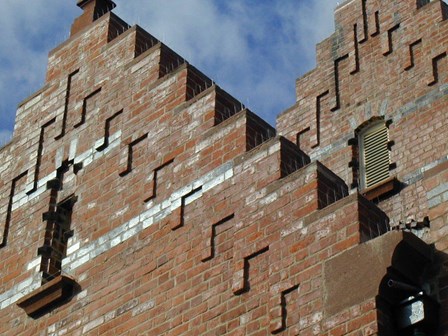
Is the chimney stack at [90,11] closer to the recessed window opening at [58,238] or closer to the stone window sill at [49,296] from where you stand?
the recessed window opening at [58,238]

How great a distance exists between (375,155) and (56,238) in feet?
26.0

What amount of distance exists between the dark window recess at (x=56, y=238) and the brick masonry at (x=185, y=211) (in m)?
0.04

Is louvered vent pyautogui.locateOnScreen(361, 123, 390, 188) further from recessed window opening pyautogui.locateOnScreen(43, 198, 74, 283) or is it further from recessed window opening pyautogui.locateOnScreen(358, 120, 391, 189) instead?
recessed window opening pyautogui.locateOnScreen(43, 198, 74, 283)

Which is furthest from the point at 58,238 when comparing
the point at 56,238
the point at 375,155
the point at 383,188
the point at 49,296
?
the point at 375,155

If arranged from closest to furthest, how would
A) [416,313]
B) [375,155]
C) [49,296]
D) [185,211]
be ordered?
[416,313]
[185,211]
[49,296]
[375,155]

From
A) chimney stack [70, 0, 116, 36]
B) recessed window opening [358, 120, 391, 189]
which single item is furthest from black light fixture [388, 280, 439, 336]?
recessed window opening [358, 120, 391, 189]

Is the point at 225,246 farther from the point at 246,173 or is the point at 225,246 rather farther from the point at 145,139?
the point at 145,139

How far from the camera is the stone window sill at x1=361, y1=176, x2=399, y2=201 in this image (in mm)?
25266

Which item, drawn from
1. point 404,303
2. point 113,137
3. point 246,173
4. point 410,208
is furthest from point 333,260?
point 410,208

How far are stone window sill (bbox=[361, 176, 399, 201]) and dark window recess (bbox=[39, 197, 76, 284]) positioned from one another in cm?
627

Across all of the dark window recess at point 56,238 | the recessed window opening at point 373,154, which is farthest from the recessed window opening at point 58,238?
the recessed window opening at point 373,154

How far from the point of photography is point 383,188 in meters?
25.4

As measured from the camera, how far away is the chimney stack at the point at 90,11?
23.8 metres

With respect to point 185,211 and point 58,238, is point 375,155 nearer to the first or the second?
point 58,238
